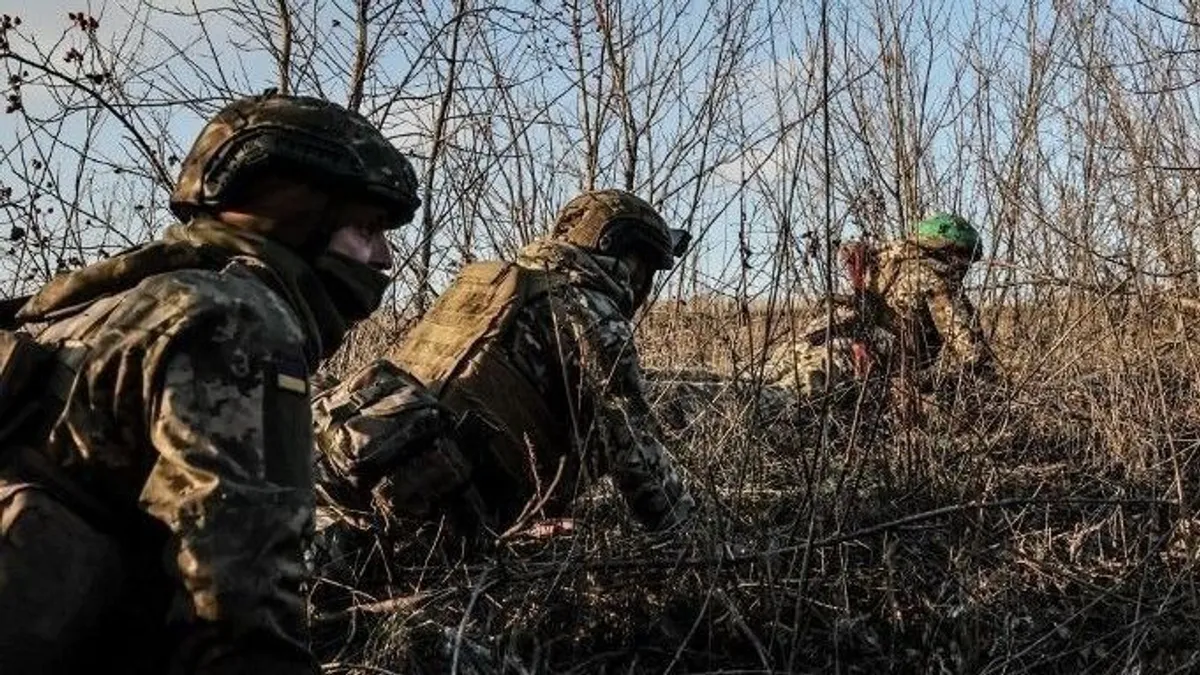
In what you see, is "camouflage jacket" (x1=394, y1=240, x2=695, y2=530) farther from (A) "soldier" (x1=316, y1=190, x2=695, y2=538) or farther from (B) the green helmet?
(B) the green helmet

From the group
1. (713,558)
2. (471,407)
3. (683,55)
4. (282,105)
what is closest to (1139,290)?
(713,558)

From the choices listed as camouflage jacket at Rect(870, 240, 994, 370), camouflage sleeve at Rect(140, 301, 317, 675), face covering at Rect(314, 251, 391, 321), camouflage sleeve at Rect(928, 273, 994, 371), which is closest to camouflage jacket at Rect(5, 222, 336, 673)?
camouflage sleeve at Rect(140, 301, 317, 675)

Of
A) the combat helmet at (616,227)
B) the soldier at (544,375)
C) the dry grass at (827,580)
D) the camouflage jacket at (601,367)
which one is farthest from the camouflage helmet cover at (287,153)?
the combat helmet at (616,227)

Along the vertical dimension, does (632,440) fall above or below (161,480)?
above

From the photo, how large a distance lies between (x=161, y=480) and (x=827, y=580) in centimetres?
199

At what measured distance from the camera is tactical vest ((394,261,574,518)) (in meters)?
3.52

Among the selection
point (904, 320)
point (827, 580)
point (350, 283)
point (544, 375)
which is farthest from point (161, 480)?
point (904, 320)

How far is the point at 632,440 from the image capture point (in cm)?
349

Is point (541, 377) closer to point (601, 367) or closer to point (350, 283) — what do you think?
point (601, 367)

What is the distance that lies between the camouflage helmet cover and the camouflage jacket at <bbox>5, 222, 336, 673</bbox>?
0.24 metres

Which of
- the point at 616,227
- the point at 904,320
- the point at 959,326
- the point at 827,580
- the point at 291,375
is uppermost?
the point at 616,227

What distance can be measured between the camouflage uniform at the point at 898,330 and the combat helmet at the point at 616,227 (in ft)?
1.65

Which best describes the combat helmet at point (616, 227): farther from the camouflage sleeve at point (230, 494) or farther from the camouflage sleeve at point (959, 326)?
the camouflage sleeve at point (230, 494)

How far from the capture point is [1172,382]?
4828 millimetres
